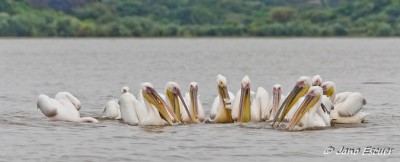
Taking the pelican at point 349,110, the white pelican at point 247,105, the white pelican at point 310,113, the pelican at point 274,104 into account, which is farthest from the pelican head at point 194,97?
the pelican at point 349,110

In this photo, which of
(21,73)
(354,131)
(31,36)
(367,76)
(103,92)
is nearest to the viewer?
(354,131)

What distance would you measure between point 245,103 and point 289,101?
778 mm

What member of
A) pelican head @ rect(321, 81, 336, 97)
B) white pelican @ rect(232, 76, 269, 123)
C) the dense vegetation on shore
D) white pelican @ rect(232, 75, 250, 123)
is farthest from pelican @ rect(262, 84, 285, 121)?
the dense vegetation on shore

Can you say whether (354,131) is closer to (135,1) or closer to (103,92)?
(103,92)

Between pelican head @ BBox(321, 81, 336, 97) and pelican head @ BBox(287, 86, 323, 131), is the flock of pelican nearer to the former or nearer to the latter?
pelican head @ BBox(321, 81, 336, 97)

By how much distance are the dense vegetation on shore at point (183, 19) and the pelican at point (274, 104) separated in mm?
82475

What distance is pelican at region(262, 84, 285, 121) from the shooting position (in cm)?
1945

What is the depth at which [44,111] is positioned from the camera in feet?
63.9

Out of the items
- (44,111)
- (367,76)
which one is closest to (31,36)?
(367,76)

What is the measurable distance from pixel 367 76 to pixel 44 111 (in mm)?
17862

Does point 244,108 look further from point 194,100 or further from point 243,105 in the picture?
point 194,100

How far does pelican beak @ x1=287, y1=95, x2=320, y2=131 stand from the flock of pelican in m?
0.22

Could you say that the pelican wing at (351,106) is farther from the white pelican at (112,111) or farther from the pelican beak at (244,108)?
the white pelican at (112,111)

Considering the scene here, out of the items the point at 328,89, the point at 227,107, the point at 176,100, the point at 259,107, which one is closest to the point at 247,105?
the point at 227,107
